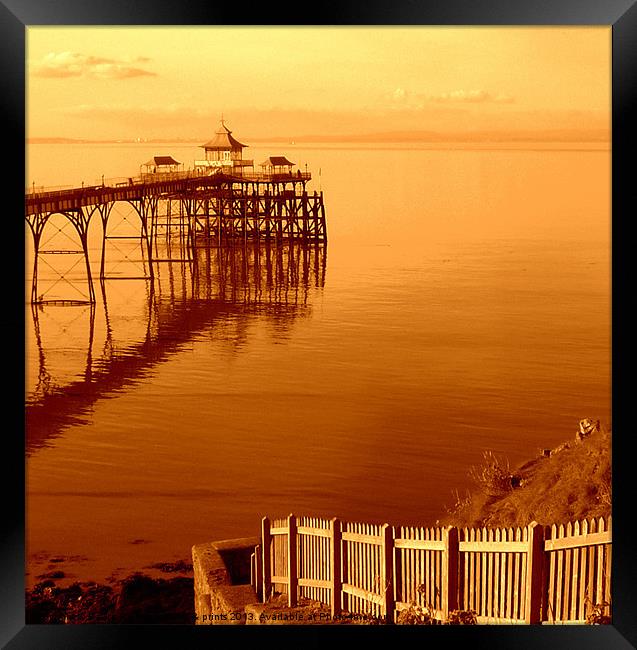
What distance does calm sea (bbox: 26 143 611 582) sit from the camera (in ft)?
25.6

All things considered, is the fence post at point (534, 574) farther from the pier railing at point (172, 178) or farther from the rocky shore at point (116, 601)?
the pier railing at point (172, 178)

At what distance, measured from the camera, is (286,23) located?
738 cm

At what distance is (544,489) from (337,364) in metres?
2.03

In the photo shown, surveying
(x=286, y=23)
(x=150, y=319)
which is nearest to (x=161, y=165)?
(x=150, y=319)

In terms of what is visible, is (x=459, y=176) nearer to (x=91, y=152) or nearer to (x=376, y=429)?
(x=376, y=429)

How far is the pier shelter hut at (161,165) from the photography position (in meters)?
8.34

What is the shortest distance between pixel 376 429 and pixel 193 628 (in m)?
2.25

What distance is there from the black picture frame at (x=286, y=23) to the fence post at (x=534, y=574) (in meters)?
0.53

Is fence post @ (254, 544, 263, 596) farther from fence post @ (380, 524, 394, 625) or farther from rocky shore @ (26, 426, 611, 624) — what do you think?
fence post @ (380, 524, 394, 625)

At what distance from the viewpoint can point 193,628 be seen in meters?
7.29

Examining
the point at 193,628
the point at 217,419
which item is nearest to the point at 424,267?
the point at 217,419

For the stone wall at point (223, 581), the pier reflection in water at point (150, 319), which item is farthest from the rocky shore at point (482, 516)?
the pier reflection in water at point (150, 319)

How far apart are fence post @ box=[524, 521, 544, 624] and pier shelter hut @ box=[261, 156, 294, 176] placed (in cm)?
378

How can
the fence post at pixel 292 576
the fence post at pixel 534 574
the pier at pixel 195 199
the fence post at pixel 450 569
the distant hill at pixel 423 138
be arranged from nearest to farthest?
the fence post at pixel 534 574, the fence post at pixel 450 569, the fence post at pixel 292 576, the distant hill at pixel 423 138, the pier at pixel 195 199
